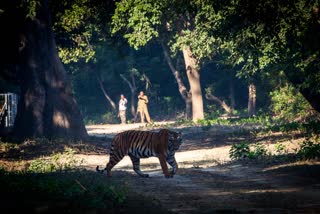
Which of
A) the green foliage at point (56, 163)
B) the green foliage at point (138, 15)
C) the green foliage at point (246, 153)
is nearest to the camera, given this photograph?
the green foliage at point (56, 163)

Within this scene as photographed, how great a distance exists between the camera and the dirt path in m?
10.9

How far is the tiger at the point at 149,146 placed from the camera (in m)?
16.0

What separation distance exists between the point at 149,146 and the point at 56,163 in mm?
4514

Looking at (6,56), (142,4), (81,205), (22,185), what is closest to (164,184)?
(22,185)

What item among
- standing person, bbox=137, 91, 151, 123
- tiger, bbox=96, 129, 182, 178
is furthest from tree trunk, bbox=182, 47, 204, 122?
tiger, bbox=96, 129, 182, 178

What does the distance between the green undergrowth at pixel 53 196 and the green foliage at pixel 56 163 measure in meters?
4.86

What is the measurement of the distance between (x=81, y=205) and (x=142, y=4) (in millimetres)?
17376

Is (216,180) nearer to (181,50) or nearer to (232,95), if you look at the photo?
(181,50)

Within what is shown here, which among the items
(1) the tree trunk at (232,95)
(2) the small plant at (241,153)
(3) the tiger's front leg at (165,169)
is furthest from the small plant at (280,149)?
(1) the tree trunk at (232,95)

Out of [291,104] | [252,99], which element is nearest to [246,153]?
[291,104]

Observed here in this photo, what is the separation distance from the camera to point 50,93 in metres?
28.8

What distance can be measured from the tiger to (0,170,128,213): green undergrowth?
338cm

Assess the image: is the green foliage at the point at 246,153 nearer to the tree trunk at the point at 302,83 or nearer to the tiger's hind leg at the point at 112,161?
the tree trunk at the point at 302,83

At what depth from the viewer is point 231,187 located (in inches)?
547
